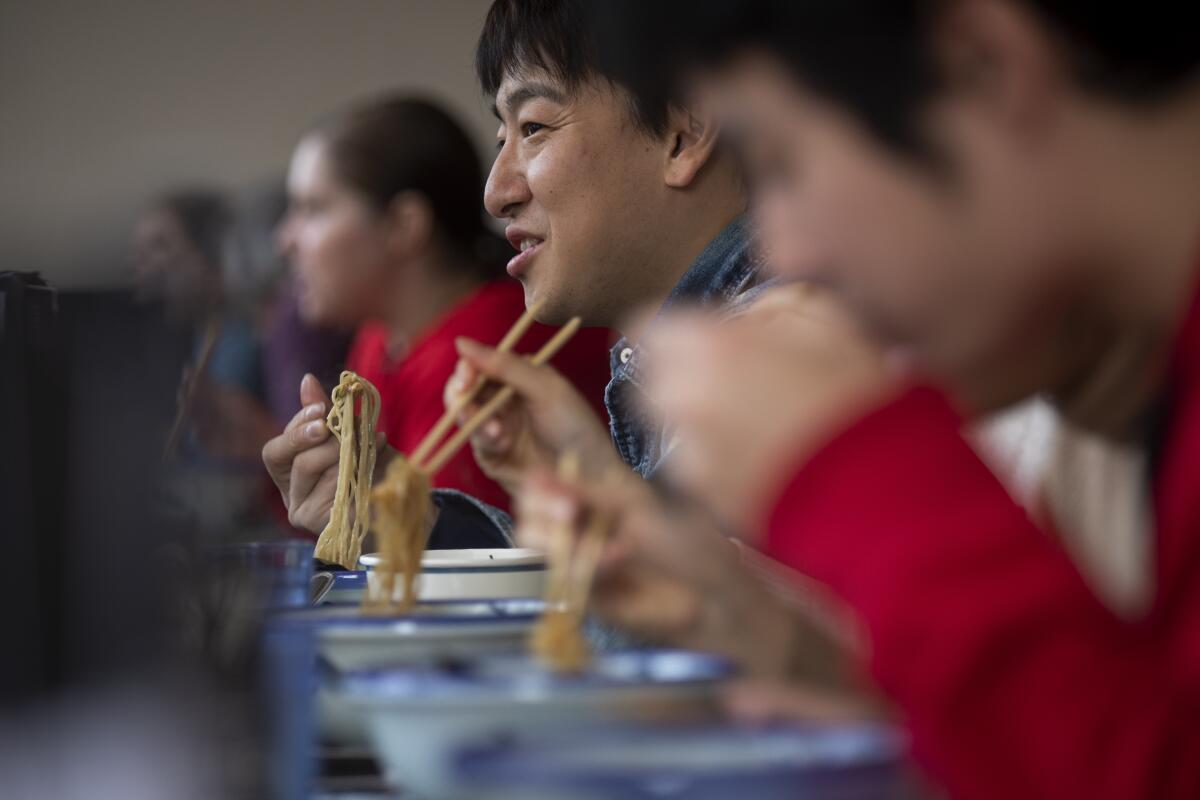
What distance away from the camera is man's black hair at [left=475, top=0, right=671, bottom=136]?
1656 millimetres

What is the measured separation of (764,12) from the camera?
60 centimetres

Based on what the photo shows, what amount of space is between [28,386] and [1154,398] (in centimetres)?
55

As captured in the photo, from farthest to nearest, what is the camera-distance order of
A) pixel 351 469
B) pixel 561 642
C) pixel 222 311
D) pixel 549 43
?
pixel 222 311, pixel 549 43, pixel 351 469, pixel 561 642

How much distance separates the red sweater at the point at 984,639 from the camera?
518mm

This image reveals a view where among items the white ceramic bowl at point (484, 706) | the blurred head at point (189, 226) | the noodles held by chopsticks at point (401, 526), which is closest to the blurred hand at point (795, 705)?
the white ceramic bowl at point (484, 706)

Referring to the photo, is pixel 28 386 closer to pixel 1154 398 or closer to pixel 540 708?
pixel 540 708

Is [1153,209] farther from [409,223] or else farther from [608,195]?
[409,223]

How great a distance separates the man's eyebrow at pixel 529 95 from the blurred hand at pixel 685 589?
99 cm

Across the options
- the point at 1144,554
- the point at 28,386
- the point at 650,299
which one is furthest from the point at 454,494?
the point at 1144,554

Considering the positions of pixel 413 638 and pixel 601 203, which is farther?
pixel 601 203

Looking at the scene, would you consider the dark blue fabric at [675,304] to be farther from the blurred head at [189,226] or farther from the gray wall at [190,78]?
the gray wall at [190,78]

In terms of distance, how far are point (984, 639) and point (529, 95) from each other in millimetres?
1297

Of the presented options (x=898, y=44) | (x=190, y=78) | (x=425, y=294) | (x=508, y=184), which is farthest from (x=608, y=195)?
(x=190, y=78)

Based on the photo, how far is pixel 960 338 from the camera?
23.7 inches
